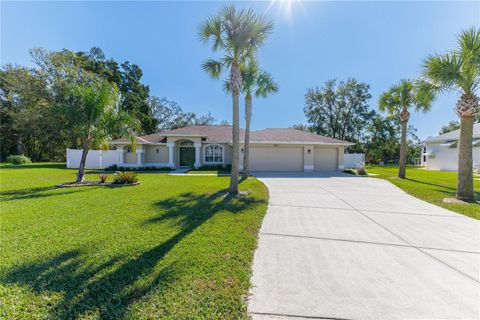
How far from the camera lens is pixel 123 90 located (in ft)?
104

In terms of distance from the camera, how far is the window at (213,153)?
20.6 m

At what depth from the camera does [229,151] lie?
2073 cm

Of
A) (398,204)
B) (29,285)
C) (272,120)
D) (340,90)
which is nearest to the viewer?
(29,285)

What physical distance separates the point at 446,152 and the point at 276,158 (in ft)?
59.9

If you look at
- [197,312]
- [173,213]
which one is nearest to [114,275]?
[197,312]

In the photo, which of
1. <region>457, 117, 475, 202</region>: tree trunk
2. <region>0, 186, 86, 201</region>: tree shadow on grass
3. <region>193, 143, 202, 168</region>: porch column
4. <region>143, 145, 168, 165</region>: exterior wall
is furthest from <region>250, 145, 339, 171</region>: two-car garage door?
<region>0, 186, 86, 201</region>: tree shadow on grass

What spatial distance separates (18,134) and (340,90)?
1951 inches

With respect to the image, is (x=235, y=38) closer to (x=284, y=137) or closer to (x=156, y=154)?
(x=284, y=137)

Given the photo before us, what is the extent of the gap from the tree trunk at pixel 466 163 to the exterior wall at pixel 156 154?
20664 mm

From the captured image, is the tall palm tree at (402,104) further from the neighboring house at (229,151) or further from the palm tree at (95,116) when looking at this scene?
the palm tree at (95,116)

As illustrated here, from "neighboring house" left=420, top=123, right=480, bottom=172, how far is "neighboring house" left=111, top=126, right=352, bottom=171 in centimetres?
1128

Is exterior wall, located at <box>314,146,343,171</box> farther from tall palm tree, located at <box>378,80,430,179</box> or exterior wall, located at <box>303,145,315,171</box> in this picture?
tall palm tree, located at <box>378,80,430,179</box>

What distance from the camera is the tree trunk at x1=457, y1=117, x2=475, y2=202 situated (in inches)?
323

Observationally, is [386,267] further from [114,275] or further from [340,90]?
[340,90]
